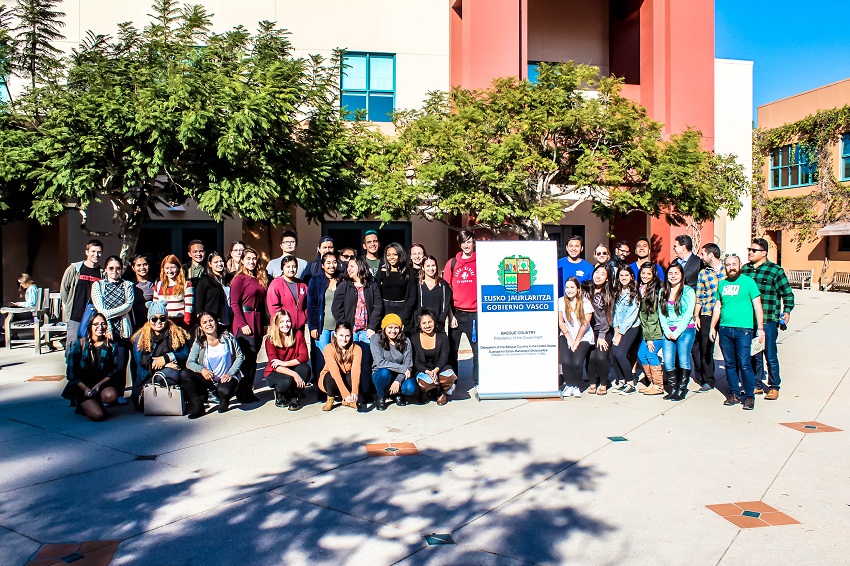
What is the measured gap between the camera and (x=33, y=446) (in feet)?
20.8

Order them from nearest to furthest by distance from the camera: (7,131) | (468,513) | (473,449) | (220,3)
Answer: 1. (468,513)
2. (473,449)
3. (7,131)
4. (220,3)

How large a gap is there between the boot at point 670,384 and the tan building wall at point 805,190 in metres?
27.7

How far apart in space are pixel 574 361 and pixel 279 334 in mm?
3438

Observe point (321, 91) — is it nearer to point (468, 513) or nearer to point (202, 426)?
Result: point (202, 426)

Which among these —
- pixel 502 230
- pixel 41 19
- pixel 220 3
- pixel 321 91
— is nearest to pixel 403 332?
pixel 321 91

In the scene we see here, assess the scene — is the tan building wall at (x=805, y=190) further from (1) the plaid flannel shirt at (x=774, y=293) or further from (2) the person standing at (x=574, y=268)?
(2) the person standing at (x=574, y=268)

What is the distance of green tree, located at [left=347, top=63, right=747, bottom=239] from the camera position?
41.8 ft

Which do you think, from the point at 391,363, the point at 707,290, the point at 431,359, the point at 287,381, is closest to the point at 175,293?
the point at 287,381

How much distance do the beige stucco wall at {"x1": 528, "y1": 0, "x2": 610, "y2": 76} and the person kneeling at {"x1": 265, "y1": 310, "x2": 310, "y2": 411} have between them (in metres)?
14.2

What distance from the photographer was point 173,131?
35.6 feet

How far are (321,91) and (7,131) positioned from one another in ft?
16.7

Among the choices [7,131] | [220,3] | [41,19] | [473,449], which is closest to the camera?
[473,449]

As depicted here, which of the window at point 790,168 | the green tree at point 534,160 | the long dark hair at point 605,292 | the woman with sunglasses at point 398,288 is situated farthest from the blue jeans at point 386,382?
the window at point 790,168

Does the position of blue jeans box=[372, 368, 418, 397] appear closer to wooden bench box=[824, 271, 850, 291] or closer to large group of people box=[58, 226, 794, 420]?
large group of people box=[58, 226, 794, 420]
